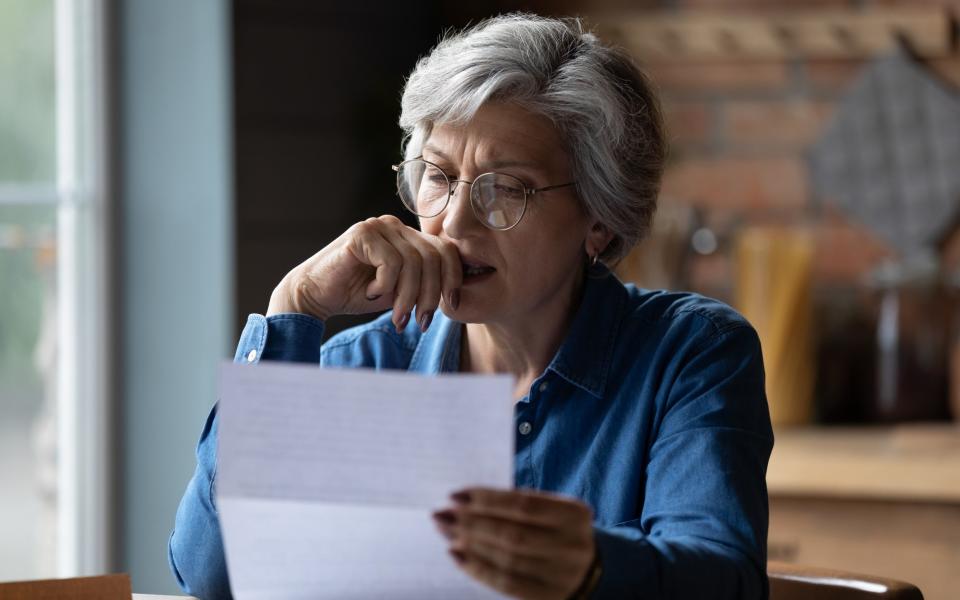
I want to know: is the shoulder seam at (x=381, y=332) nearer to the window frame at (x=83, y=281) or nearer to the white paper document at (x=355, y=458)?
the white paper document at (x=355, y=458)

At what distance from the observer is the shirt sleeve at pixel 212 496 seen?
129cm

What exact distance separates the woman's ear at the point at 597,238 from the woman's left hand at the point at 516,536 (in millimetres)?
616

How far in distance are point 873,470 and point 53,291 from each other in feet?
5.03

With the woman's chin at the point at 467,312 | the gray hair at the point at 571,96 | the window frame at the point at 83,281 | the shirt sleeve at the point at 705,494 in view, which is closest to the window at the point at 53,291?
the window frame at the point at 83,281

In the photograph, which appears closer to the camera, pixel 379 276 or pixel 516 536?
pixel 516 536

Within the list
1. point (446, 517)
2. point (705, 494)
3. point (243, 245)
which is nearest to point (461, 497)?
point (446, 517)

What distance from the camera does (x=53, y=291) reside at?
2.32m

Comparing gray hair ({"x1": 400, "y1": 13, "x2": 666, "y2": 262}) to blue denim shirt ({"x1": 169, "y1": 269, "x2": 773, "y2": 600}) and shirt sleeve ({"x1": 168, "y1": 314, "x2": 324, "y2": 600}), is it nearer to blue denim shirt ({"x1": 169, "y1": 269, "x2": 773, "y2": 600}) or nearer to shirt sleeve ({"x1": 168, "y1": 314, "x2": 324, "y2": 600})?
blue denim shirt ({"x1": 169, "y1": 269, "x2": 773, "y2": 600})

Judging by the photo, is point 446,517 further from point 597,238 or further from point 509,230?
point 597,238

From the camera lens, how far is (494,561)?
0.90 meters

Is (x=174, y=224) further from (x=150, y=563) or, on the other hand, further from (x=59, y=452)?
(x=150, y=563)

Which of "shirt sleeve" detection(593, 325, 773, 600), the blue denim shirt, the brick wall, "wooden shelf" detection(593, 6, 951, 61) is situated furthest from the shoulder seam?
"wooden shelf" detection(593, 6, 951, 61)

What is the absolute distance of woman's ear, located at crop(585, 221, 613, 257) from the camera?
1.50 metres

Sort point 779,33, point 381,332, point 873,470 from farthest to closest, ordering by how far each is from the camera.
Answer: point 779,33, point 873,470, point 381,332
